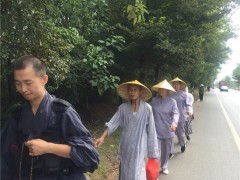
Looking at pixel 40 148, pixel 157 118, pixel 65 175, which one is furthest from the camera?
pixel 157 118

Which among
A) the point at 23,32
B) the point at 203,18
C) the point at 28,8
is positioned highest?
the point at 203,18

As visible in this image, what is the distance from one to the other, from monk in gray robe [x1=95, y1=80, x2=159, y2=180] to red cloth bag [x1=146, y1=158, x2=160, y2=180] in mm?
57

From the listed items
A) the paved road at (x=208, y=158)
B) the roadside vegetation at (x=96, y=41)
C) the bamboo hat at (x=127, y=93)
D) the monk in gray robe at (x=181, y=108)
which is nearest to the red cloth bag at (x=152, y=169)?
the bamboo hat at (x=127, y=93)

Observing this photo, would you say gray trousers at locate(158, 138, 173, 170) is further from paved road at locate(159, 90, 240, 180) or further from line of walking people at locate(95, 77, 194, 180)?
line of walking people at locate(95, 77, 194, 180)

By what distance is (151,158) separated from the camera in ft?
15.3

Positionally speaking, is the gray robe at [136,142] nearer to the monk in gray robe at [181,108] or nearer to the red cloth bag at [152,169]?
the red cloth bag at [152,169]

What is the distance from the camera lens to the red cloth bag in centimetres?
464

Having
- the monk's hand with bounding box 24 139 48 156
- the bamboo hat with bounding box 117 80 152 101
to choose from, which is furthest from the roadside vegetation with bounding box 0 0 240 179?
the monk's hand with bounding box 24 139 48 156

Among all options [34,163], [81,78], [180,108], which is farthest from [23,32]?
[180,108]

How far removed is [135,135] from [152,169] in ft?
1.64

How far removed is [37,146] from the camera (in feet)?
6.80

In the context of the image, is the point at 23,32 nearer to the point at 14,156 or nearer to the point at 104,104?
the point at 14,156

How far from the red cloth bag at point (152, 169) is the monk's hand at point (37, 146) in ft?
9.05

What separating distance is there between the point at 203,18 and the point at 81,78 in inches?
236
